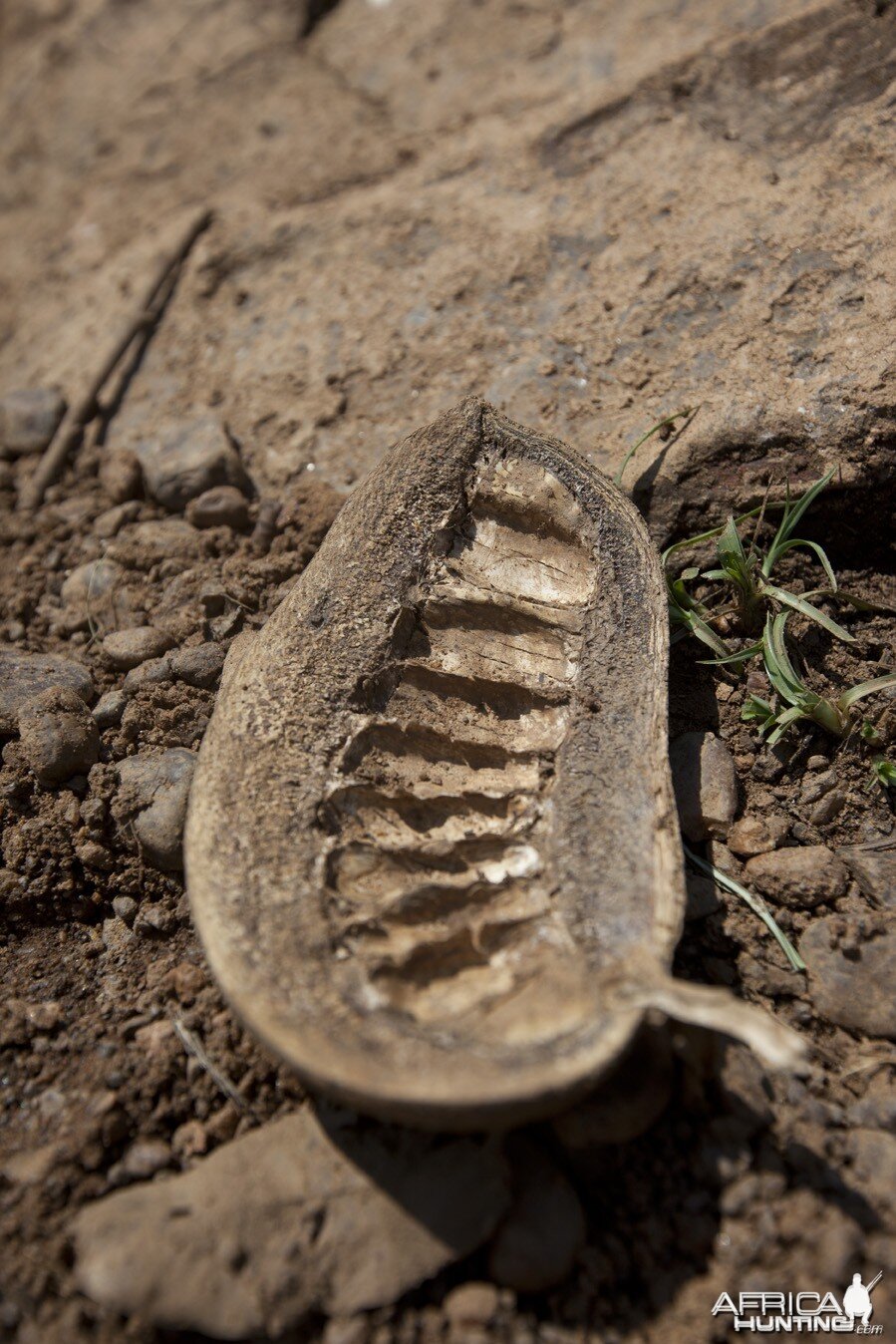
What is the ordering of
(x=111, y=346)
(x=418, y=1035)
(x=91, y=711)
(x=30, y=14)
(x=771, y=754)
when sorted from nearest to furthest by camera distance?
(x=418, y=1035)
(x=771, y=754)
(x=91, y=711)
(x=111, y=346)
(x=30, y=14)

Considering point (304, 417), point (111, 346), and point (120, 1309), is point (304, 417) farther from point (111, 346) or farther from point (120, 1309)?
point (120, 1309)

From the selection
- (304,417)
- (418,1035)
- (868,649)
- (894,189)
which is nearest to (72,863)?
(418,1035)

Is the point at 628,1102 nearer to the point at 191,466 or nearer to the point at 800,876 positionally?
the point at 800,876

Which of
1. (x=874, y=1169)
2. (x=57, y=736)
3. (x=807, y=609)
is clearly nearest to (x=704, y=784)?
(x=807, y=609)

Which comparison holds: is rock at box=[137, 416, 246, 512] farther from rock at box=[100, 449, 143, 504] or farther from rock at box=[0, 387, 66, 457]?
rock at box=[0, 387, 66, 457]

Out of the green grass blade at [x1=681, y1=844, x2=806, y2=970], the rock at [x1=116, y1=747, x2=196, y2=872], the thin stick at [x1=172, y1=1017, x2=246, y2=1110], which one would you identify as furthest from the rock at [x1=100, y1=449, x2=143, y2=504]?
the green grass blade at [x1=681, y1=844, x2=806, y2=970]
